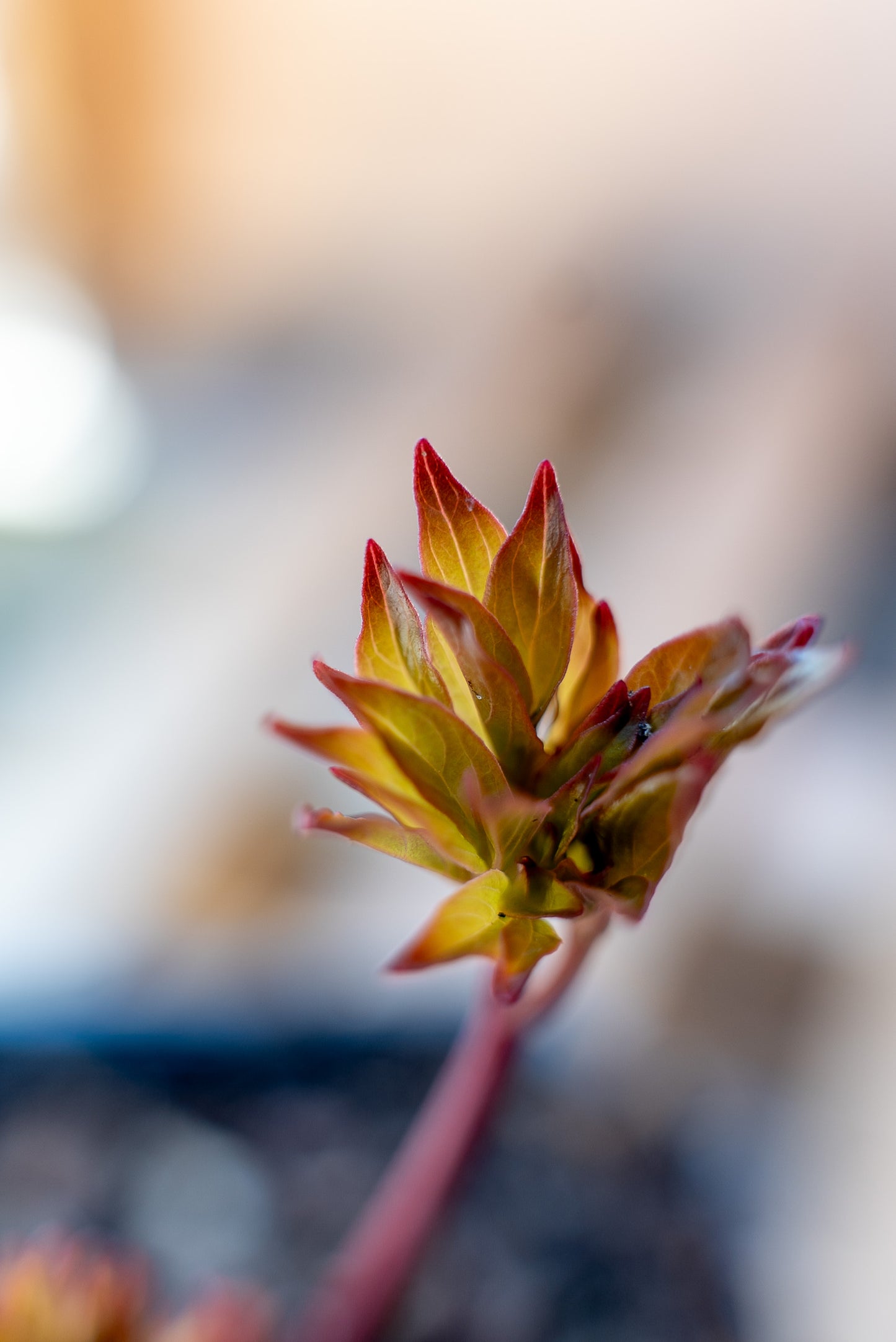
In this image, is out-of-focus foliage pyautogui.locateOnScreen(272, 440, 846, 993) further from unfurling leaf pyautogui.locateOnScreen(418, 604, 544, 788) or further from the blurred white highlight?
the blurred white highlight

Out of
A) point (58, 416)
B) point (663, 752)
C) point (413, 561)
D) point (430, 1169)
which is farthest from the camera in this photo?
point (58, 416)

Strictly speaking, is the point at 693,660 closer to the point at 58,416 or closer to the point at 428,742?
the point at 428,742

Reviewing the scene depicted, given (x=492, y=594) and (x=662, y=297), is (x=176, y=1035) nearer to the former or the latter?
(x=492, y=594)

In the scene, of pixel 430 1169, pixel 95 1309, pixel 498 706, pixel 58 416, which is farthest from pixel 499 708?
pixel 58 416

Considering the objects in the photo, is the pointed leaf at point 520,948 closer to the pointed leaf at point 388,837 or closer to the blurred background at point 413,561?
the pointed leaf at point 388,837

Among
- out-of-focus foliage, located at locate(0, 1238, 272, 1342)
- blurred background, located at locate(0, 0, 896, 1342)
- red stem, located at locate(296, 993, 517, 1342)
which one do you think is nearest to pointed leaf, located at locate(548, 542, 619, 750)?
red stem, located at locate(296, 993, 517, 1342)

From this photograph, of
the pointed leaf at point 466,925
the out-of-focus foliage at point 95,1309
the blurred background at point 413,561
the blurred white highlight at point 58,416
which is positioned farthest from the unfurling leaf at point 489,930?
the blurred white highlight at point 58,416

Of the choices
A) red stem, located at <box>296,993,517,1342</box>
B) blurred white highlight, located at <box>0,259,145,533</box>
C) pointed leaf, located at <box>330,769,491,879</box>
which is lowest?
red stem, located at <box>296,993,517,1342</box>
